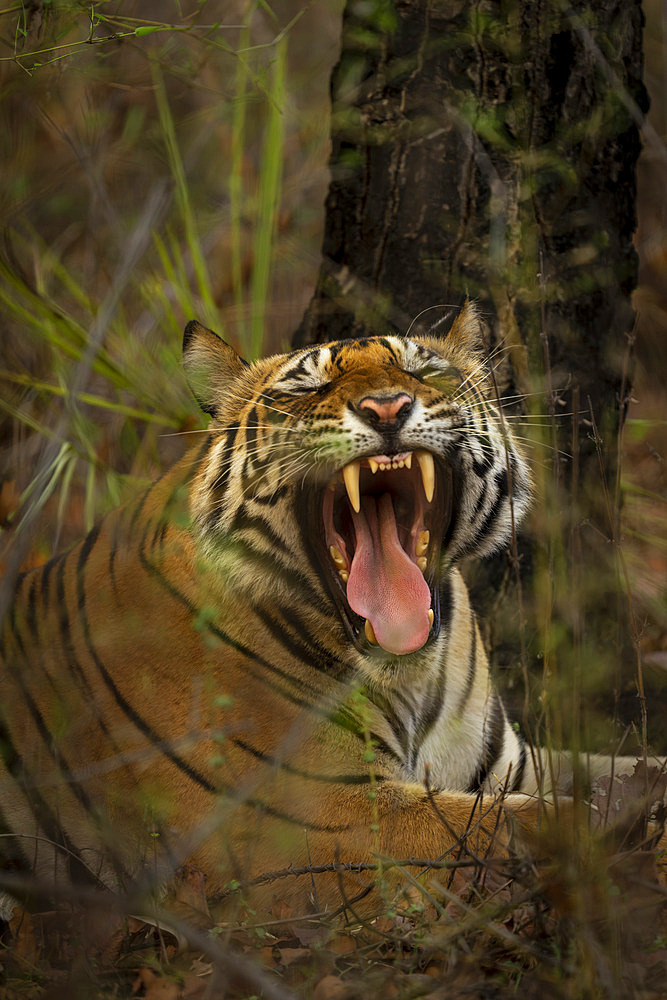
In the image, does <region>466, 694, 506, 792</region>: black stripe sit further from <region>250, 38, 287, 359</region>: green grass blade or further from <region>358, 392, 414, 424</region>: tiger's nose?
<region>250, 38, 287, 359</region>: green grass blade

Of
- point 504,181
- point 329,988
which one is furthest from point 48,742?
point 504,181

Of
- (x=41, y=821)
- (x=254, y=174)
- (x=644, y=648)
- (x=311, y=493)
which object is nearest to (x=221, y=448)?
(x=311, y=493)

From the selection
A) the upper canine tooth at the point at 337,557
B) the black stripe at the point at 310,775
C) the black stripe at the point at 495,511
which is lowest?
the black stripe at the point at 310,775

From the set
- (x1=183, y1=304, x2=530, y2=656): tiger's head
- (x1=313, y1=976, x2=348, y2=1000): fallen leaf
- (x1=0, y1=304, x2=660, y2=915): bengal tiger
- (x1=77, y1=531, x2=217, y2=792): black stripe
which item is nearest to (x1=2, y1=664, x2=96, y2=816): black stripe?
(x1=0, y1=304, x2=660, y2=915): bengal tiger

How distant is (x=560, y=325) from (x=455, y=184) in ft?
2.01

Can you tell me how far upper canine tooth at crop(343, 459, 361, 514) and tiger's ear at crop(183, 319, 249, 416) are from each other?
2.01 ft

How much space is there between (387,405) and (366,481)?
36cm

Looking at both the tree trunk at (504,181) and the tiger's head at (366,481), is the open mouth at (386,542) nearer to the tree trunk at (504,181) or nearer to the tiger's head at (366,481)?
the tiger's head at (366,481)

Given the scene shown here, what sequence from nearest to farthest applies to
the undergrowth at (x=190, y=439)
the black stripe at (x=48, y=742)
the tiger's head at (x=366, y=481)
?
the undergrowth at (x=190, y=439) < the tiger's head at (x=366, y=481) < the black stripe at (x=48, y=742)

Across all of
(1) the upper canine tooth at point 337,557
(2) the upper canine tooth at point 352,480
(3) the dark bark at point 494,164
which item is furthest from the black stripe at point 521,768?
(3) the dark bark at point 494,164

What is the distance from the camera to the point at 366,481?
264 centimetres

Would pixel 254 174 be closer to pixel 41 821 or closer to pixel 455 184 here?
pixel 455 184

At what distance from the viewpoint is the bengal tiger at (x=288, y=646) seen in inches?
94.4

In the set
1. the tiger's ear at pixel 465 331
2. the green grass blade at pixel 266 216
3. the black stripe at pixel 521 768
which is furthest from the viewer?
the green grass blade at pixel 266 216
